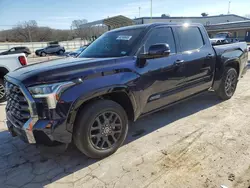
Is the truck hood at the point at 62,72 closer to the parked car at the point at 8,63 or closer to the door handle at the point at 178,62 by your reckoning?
the door handle at the point at 178,62

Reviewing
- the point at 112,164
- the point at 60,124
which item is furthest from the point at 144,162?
the point at 60,124

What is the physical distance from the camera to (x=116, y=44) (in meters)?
3.63

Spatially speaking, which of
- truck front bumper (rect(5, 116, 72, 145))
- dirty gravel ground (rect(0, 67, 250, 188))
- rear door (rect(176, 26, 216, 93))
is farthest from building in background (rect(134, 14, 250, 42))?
truck front bumper (rect(5, 116, 72, 145))

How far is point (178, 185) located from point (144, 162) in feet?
1.96

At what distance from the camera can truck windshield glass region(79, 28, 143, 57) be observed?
3.38 metres

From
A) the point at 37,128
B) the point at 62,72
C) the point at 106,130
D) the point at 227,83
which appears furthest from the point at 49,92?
the point at 227,83

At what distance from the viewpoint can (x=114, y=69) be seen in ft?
9.55

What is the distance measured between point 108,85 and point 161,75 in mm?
1099

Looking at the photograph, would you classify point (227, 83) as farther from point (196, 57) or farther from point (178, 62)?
point (178, 62)

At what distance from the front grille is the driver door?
5.27ft

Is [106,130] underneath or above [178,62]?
underneath

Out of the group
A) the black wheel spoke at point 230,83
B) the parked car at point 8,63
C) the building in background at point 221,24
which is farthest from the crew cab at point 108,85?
the building in background at point 221,24

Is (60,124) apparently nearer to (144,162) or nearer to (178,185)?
(144,162)

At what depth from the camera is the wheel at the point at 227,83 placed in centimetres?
498
